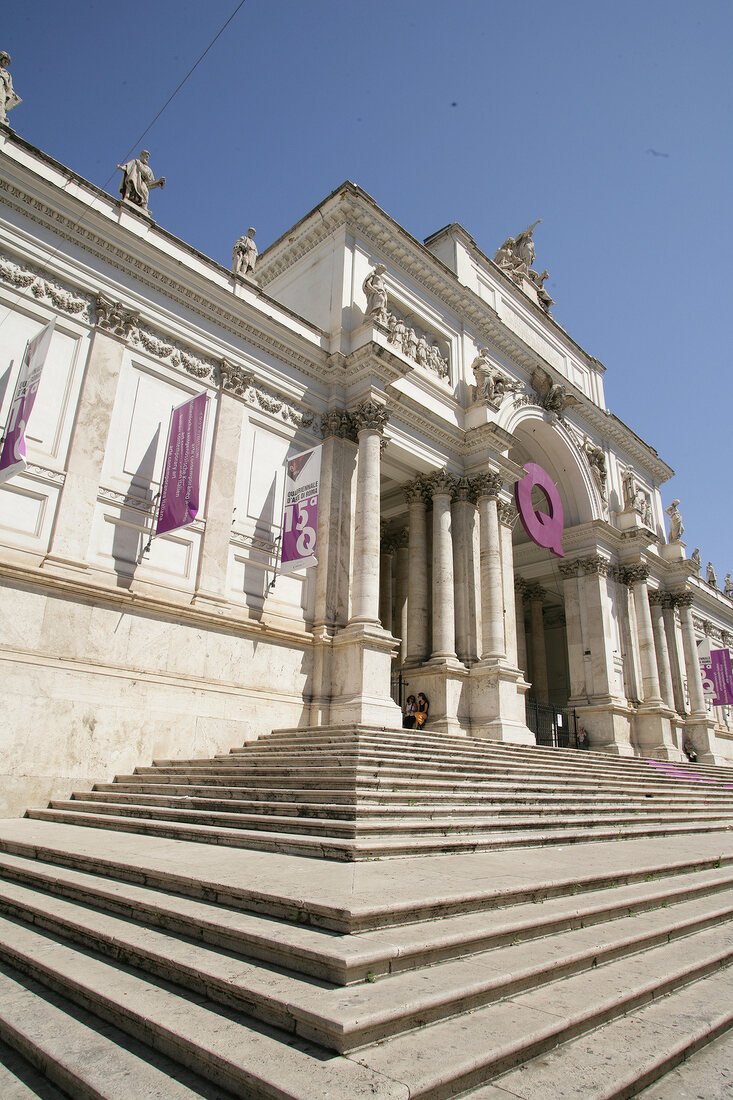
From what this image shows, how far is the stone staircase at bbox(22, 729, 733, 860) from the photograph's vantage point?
6.75 metres

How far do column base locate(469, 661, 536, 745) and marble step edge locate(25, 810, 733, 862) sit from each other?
23.3 ft

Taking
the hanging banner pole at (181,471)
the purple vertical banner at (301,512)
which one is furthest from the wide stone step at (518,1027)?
the purple vertical banner at (301,512)

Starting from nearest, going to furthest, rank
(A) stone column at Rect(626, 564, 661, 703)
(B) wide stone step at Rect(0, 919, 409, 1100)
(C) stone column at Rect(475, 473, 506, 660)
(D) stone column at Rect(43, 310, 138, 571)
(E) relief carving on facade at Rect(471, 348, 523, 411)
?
(B) wide stone step at Rect(0, 919, 409, 1100) < (D) stone column at Rect(43, 310, 138, 571) < (C) stone column at Rect(475, 473, 506, 660) < (E) relief carving on facade at Rect(471, 348, 523, 411) < (A) stone column at Rect(626, 564, 661, 703)

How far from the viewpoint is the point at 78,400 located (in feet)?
41.5

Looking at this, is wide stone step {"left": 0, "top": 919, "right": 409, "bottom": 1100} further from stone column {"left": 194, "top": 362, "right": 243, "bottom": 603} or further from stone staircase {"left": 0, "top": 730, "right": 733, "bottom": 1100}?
stone column {"left": 194, "top": 362, "right": 243, "bottom": 603}

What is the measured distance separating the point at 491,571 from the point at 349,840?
45.2ft

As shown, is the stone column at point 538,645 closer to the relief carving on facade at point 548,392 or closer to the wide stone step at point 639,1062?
the relief carving on facade at point 548,392

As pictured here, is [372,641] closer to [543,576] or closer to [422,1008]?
[422,1008]

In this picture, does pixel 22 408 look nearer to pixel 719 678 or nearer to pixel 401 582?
pixel 401 582

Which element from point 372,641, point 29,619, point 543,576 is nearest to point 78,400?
point 29,619

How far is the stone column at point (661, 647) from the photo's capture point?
2873 centimetres

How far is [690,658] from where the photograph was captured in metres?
31.1

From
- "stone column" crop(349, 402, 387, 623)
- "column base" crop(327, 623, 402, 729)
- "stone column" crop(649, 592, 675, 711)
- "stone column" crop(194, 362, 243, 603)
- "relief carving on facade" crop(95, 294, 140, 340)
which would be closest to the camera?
"relief carving on facade" crop(95, 294, 140, 340)

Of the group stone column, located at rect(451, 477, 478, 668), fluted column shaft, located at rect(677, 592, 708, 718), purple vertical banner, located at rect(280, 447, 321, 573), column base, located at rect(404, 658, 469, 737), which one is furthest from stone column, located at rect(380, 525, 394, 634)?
fluted column shaft, located at rect(677, 592, 708, 718)
